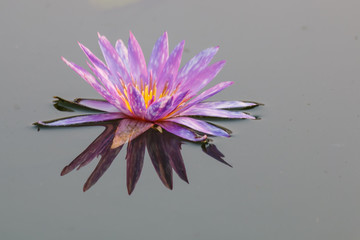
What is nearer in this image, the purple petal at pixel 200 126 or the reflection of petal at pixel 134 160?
the reflection of petal at pixel 134 160

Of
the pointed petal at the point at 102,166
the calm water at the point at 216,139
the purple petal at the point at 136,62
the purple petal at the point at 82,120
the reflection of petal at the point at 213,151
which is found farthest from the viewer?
the purple petal at the point at 136,62

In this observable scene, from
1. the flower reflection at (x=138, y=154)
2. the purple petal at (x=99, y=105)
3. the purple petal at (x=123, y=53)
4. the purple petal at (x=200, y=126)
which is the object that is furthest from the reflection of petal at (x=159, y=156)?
the purple petal at (x=123, y=53)

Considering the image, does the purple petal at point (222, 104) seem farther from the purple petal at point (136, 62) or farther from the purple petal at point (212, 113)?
the purple petal at point (136, 62)

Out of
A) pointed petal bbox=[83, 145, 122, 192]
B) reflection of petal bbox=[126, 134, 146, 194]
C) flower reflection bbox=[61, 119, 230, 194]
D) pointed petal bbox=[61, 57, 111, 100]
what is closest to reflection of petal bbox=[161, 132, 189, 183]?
flower reflection bbox=[61, 119, 230, 194]

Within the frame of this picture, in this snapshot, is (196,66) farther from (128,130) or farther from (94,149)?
(94,149)

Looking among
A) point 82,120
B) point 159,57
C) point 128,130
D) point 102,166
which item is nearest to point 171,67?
point 159,57

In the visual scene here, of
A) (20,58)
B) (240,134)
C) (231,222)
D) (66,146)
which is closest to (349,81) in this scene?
(240,134)
